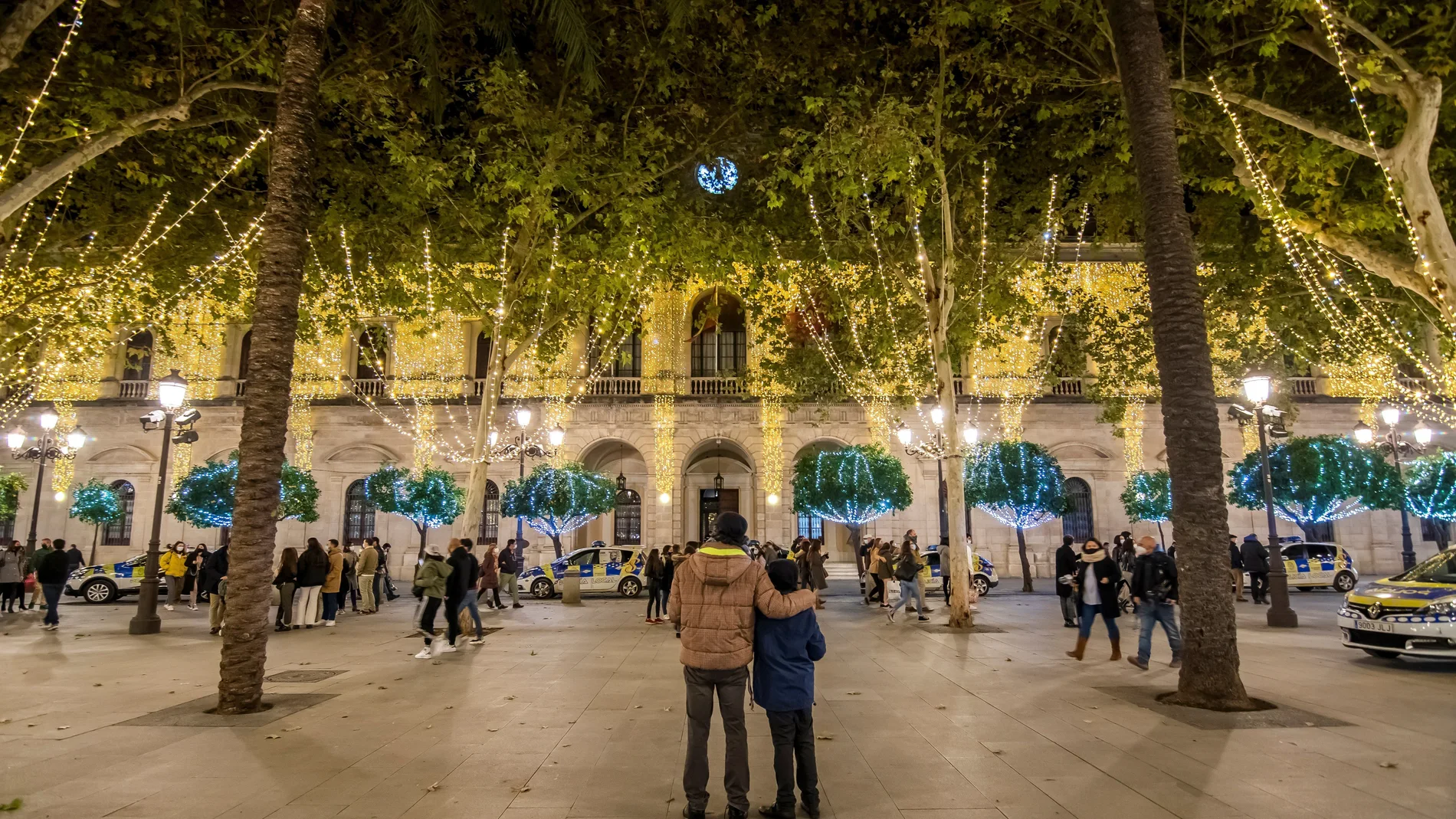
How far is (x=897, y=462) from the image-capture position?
24.9 metres

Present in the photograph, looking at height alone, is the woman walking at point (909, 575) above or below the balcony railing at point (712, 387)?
below

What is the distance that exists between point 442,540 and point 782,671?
2723 centimetres

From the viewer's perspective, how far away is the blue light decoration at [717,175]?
635 inches

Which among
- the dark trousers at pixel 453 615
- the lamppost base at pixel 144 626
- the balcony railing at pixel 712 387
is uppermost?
the balcony railing at pixel 712 387

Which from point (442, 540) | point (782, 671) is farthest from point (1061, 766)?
point (442, 540)

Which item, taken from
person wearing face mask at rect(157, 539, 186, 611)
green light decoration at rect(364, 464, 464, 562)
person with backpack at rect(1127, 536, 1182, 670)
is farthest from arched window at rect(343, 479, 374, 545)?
person with backpack at rect(1127, 536, 1182, 670)

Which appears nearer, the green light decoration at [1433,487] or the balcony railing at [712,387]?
the green light decoration at [1433,487]

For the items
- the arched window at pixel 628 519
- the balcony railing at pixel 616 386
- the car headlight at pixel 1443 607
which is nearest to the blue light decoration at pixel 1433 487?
the car headlight at pixel 1443 607

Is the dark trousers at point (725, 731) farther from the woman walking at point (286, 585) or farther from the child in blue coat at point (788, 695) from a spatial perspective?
the woman walking at point (286, 585)

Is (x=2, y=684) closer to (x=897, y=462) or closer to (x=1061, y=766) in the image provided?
(x=1061, y=766)

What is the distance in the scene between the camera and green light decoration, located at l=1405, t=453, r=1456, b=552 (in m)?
21.2

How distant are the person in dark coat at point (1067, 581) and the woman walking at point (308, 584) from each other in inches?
526

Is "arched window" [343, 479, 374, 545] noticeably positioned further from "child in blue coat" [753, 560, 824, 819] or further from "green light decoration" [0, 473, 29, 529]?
"child in blue coat" [753, 560, 824, 819]

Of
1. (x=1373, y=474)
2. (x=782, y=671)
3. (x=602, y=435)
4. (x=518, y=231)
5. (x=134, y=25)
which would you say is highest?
(x=134, y=25)
